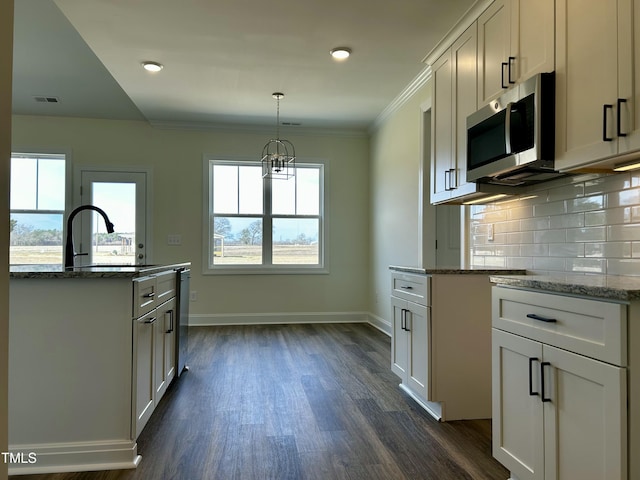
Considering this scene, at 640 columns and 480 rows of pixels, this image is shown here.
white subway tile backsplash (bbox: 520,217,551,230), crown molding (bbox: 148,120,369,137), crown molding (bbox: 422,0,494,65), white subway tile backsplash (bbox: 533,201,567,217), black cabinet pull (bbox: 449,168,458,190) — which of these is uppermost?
crown molding (bbox: 148,120,369,137)

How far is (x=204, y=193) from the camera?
219 inches

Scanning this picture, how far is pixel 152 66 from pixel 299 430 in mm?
3218

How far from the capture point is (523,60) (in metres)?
2.06

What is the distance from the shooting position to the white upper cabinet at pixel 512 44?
1909mm

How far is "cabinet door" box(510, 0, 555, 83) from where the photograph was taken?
188cm

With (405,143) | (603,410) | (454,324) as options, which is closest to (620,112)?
(603,410)

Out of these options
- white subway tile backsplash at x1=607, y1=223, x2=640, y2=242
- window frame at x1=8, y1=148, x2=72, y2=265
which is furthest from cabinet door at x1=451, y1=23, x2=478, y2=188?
window frame at x1=8, y1=148, x2=72, y2=265

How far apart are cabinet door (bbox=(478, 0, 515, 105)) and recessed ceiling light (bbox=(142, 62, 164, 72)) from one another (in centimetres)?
A: 266

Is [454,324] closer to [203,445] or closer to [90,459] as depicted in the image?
[203,445]

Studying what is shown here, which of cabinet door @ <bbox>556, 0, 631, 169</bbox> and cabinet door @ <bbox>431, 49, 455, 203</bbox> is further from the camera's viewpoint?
cabinet door @ <bbox>431, 49, 455, 203</bbox>

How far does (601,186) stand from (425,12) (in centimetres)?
166

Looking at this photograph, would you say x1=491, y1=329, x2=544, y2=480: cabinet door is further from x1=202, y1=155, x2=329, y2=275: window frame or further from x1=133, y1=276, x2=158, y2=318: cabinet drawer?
x1=202, y1=155, x2=329, y2=275: window frame

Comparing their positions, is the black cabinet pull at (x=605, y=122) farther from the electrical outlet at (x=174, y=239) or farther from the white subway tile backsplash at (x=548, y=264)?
the electrical outlet at (x=174, y=239)

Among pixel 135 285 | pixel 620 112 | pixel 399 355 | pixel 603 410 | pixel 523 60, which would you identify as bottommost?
pixel 399 355
